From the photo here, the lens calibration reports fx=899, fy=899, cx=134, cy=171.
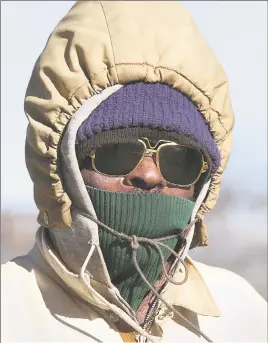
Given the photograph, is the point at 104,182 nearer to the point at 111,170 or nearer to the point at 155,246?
the point at 111,170

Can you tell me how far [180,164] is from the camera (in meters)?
2.88

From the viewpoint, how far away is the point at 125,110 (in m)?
2.78

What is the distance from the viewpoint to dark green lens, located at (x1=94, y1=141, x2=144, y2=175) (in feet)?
9.15

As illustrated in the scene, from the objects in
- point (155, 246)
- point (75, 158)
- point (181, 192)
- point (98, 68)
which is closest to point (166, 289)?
point (155, 246)

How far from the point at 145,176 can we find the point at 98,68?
37 centimetres

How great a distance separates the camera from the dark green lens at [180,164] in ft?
9.32

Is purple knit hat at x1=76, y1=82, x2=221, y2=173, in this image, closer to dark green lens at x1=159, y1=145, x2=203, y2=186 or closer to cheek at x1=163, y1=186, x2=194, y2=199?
dark green lens at x1=159, y1=145, x2=203, y2=186

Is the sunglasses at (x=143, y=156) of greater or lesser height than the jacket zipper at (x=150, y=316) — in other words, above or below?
above

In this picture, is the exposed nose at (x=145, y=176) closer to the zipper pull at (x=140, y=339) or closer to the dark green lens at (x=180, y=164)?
the dark green lens at (x=180, y=164)

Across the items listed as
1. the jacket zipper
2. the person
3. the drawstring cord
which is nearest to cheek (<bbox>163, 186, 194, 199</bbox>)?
the person

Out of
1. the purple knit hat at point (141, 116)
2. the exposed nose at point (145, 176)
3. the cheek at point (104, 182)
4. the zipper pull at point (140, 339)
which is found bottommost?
the zipper pull at point (140, 339)

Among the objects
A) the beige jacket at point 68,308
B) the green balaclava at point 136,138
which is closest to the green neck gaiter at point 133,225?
the green balaclava at point 136,138

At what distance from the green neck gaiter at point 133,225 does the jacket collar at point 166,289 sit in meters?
0.08

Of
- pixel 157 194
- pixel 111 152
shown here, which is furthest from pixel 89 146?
pixel 157 194
